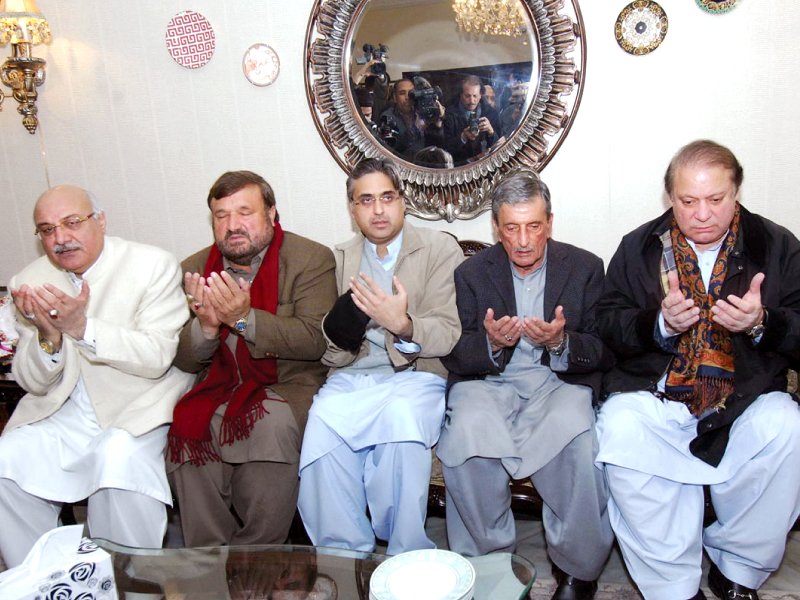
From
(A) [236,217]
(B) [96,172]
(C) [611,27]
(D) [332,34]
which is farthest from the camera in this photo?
(B) [96,172]

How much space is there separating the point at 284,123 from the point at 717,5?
82.0 inches

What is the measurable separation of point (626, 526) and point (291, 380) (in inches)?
Answer: 55.4

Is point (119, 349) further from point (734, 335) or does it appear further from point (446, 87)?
point (734, 335)

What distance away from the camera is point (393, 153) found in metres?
3.54

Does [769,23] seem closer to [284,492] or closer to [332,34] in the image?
[332,34]

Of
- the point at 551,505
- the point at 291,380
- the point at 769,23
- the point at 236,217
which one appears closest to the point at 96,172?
the point at 236,217

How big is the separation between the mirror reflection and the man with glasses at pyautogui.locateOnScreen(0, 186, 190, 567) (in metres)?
1.28

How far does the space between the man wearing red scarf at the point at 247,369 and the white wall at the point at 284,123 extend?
802mm

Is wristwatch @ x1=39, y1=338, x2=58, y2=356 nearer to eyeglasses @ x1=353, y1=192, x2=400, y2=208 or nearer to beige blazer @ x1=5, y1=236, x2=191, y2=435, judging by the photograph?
beige blazer @ x1=5, y1=236, x2=191, y2=435

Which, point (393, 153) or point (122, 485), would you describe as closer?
point (122, 485)

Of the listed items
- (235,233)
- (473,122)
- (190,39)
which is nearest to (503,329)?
(235,233)

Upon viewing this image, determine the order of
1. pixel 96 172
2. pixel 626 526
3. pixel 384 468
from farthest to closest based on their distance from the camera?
pixel 96 172 < pixel 384 468 < pixel 626 526

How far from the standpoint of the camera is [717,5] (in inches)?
119

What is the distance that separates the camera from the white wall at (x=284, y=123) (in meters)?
3.07
